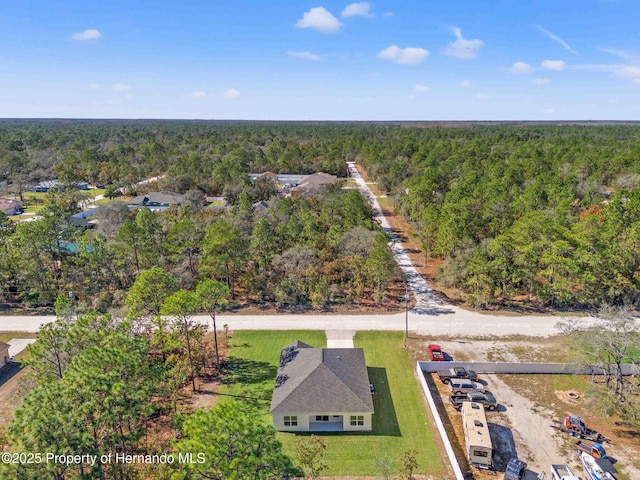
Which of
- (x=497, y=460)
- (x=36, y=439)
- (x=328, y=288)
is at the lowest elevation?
(x=497, y=460)

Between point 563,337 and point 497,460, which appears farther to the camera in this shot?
point 563,337

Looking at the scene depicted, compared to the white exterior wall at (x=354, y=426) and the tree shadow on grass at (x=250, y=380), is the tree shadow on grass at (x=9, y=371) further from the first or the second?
the white exterior wall at (x=354, y=426)

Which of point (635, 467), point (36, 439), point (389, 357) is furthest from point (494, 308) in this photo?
point (36, 439)

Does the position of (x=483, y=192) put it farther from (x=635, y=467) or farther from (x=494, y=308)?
(x=635, y=467)

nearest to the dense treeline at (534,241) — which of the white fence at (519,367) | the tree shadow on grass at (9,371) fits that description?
the white fence at (519,367)

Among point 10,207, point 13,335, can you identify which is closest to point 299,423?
point 13,335
